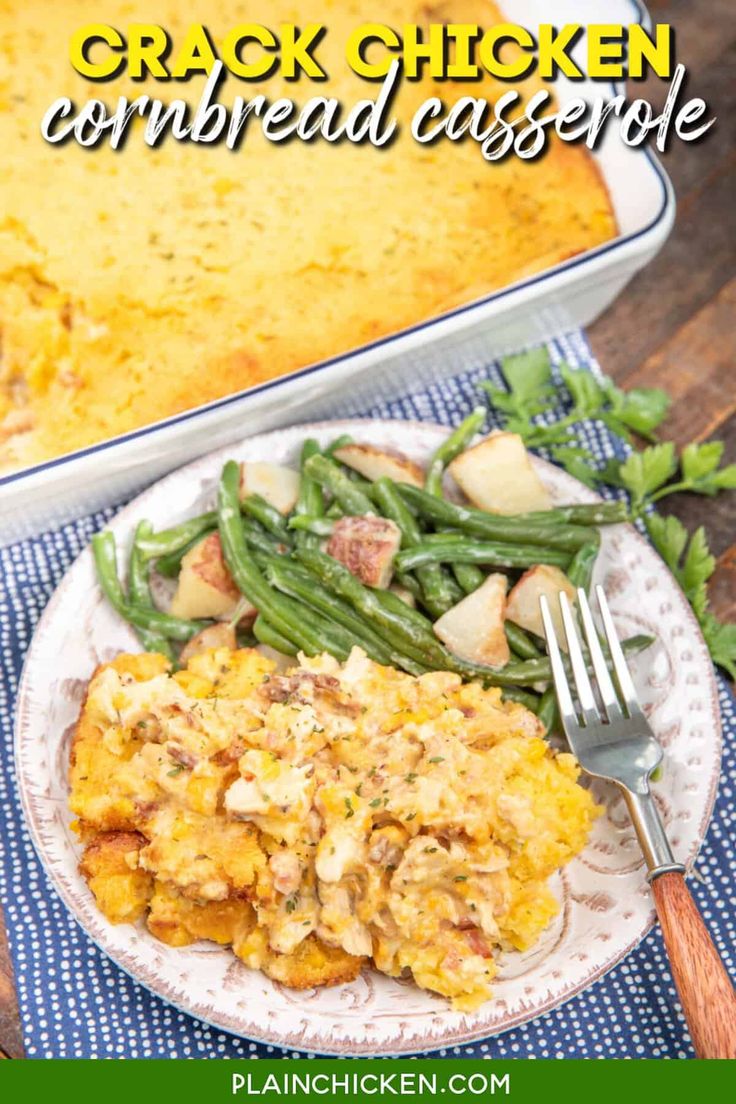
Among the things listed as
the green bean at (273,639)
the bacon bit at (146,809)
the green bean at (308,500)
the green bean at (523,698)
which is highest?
the green bean at (308,500)

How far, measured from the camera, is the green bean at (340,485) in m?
4.07

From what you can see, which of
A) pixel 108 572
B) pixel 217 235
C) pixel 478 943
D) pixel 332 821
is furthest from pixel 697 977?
pixel 217 235

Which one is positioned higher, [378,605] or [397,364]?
[397,364]

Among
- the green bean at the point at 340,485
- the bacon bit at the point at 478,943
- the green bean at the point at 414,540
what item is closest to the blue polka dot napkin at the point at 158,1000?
the bacon bit at the point at 478,943

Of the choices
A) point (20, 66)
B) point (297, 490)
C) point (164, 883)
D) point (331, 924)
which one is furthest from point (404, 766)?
point (20, 66)

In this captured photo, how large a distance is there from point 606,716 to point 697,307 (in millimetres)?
2120

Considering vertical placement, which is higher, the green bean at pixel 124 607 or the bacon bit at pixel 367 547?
the bacon bit at pixel 367 547

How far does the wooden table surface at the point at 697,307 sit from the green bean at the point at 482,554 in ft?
2.79

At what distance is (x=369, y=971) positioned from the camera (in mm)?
3367

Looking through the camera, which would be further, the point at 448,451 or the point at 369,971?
the point at 448,451

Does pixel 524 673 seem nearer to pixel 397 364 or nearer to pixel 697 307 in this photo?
pixel 397 364

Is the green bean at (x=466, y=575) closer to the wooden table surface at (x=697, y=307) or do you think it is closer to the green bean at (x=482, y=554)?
the green bean at (x=482, y=554)

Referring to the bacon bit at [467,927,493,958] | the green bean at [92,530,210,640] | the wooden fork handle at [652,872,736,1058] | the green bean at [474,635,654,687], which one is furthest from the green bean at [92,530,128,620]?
the wooden fork handle at [652,872,736,1058]

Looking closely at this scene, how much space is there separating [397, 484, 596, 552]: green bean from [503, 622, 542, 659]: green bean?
30cm
